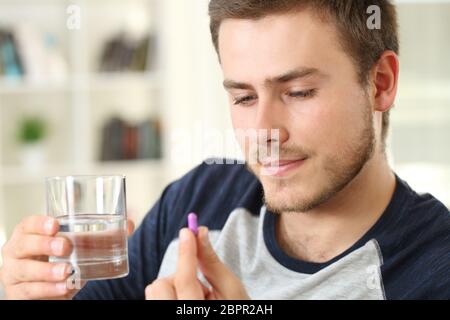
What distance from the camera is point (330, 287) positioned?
1021 mm

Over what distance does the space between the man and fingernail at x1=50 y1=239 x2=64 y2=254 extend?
0.02m

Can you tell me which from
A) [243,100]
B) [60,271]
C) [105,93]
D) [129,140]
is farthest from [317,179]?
[105,93]

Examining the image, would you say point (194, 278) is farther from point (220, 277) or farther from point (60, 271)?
point (60, 271)

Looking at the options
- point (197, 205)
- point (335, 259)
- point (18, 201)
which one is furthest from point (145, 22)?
point (335, 259)

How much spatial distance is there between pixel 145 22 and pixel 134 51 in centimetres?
19

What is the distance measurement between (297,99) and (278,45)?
0.27 feet

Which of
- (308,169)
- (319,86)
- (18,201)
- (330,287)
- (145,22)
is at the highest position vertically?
(145,22)

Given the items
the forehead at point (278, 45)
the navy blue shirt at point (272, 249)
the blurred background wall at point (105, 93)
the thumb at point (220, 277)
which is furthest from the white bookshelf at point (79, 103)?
the thumb at point (220, 277)

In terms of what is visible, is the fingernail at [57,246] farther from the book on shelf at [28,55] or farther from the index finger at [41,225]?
the book on shelf at [28,55]

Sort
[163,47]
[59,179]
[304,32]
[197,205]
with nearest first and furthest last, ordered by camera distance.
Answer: [59,179]
[304,32]
[197,205]
[163,47]

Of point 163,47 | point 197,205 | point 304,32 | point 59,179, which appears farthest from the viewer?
point 163,47

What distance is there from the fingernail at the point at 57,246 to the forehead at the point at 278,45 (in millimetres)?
342

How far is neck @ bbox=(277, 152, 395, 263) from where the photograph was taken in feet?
3.51
